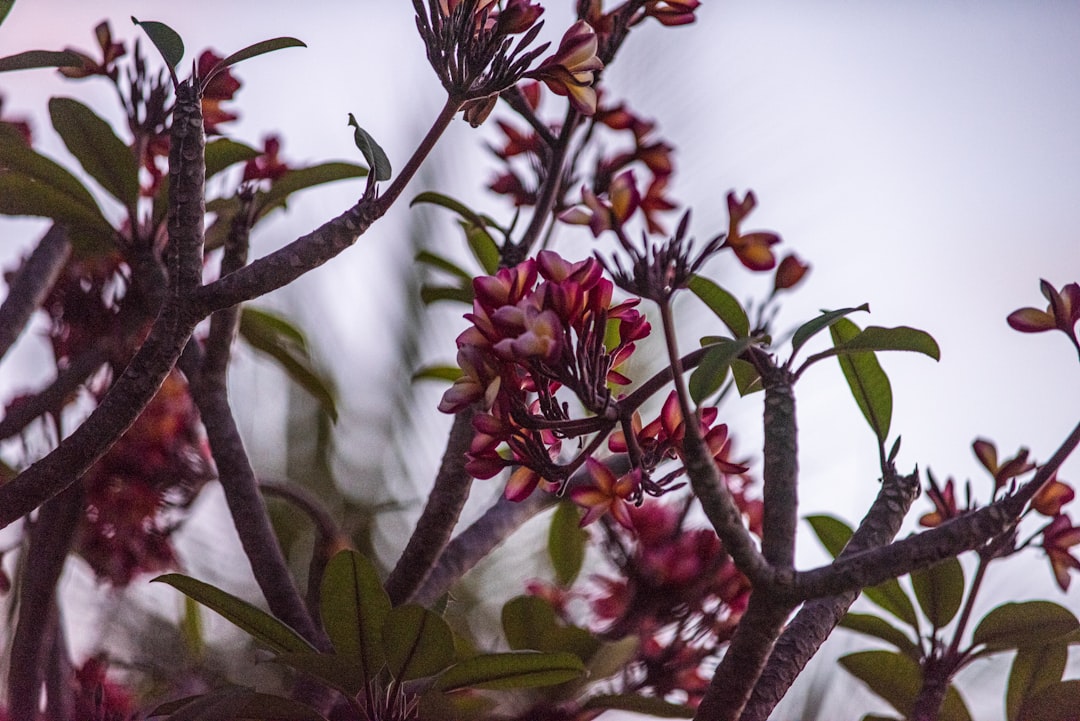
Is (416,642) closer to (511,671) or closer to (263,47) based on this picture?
(511,671)

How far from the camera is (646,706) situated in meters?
0.60

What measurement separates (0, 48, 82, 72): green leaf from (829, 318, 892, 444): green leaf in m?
0.51

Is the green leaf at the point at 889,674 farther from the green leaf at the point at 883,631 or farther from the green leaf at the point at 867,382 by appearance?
the green leaf at the point at 867,382

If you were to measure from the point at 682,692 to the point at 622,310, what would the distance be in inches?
16.1

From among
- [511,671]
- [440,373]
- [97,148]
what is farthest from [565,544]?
[97,148]

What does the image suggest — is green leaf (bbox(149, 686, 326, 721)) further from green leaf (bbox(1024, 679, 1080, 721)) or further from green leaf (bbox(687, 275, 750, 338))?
green leaf (bbox(1024, 679, 1080, 721))

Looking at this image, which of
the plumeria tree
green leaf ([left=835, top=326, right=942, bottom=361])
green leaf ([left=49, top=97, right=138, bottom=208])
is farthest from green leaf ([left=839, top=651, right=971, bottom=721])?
green leaf ([left=49, top=97, right=138, bottom=208])

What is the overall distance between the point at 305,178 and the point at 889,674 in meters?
0.52

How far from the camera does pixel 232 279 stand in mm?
476

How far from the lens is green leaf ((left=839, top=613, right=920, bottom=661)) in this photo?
662mm

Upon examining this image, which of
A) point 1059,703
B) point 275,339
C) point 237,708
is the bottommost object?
point 237,708

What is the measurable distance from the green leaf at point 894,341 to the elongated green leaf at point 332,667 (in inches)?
Result: 11.7

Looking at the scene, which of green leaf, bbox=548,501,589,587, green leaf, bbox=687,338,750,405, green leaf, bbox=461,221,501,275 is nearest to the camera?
green leaf, bbox=687,338,750,405

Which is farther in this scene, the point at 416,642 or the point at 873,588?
the point at 873,588
